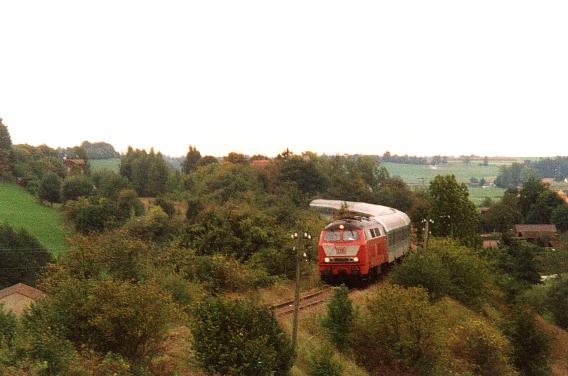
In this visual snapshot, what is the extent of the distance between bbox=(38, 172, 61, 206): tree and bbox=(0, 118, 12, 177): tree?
15996mm

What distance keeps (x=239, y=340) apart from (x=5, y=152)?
101507 mm

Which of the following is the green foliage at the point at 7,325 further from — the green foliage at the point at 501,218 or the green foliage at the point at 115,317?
the green foliage at the point at 501,218

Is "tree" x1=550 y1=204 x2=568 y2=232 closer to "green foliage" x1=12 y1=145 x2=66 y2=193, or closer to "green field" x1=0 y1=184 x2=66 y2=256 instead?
"green field" x1=0 y1=184 x2=66 y2=256

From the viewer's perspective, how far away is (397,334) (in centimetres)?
2238

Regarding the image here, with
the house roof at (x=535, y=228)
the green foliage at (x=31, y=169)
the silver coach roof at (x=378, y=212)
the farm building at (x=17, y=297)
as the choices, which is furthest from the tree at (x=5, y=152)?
the house roof at (x=535, y=228)

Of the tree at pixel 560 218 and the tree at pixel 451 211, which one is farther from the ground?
the tree at pixel 451 211

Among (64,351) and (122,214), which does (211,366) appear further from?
(122,214)

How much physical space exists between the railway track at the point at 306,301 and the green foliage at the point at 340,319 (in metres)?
2.67

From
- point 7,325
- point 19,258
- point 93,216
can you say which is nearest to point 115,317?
point 7,325

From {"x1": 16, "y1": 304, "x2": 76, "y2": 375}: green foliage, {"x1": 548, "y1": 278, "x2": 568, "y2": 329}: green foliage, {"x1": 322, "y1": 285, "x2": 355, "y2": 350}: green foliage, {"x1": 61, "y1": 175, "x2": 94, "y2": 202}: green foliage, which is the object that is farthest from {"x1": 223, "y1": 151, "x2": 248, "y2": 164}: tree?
{"x1": 16, "y1": 304, "x2": 76, "y2": 375}: green foliage

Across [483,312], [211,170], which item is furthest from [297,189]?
[483,312]

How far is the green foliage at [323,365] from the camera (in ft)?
61.4

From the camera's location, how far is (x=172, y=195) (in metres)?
97.1

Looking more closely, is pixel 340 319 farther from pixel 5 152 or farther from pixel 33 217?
pixel 5 152
